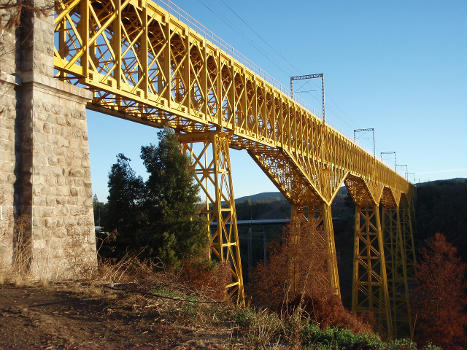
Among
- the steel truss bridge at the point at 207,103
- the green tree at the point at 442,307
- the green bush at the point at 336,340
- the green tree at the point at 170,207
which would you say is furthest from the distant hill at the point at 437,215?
the green bush at the point at 336,340

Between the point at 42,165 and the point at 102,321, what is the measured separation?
3.35 m

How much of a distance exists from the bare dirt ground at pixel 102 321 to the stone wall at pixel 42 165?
95 centimetres

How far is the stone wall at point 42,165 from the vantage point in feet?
23.5

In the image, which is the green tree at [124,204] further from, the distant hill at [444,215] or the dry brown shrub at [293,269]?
the distant hill at [444,215]

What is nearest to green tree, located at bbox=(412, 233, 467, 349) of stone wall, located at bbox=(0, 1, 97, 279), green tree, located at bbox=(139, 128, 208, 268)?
green tree, located at bbox=(139, 128, 208, 268)

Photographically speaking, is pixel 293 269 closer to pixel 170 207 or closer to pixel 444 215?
pixel 170 207

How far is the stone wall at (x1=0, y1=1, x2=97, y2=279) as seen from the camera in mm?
7164

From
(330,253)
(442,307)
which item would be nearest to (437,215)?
(442,307)

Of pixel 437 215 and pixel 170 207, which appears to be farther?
pixel 437 215

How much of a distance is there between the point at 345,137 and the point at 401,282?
801 inches

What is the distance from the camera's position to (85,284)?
7.07m

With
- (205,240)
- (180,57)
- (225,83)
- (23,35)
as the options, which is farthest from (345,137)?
(23,35)

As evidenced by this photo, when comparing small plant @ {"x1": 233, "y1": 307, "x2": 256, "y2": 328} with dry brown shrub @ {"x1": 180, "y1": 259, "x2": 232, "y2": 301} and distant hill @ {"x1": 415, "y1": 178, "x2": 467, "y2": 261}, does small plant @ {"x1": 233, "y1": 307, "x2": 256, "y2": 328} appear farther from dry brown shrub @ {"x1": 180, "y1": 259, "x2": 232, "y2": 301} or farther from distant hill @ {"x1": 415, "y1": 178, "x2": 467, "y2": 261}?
distant hill @ {"x1": 415, "y1": 178, "x2": 467, "y2": 261}

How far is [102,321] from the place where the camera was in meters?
5.52
